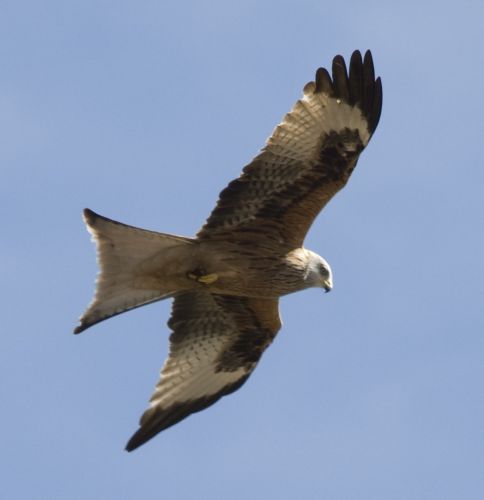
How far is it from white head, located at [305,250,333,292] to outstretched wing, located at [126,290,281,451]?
592mm

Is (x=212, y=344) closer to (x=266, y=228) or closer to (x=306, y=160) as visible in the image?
(x=266, y=228)

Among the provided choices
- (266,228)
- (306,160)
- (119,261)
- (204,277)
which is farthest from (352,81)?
(119,261)

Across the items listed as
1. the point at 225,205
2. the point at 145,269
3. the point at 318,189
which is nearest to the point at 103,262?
the point at 145,269

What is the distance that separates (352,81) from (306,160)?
0.78 meters

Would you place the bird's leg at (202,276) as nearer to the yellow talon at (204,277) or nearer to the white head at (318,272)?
the yellow talon at (204,277)

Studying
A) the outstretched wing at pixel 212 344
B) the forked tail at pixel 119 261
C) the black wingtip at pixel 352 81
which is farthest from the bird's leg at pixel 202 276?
the black wingtip at pixel 352 81

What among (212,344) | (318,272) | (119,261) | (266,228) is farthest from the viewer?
(212,344)

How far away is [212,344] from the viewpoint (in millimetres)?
12844

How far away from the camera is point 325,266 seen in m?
12.2

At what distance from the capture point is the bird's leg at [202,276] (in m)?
12.0

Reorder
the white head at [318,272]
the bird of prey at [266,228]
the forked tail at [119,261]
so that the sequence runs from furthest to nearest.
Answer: the white head at [318,272] < the bird of prey at [266,228] < the forked tail at [119,261]

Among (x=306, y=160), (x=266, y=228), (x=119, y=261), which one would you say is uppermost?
(x=306, y=160)

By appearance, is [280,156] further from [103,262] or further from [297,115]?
[103,262]

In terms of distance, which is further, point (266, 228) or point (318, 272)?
point (318, 272)
